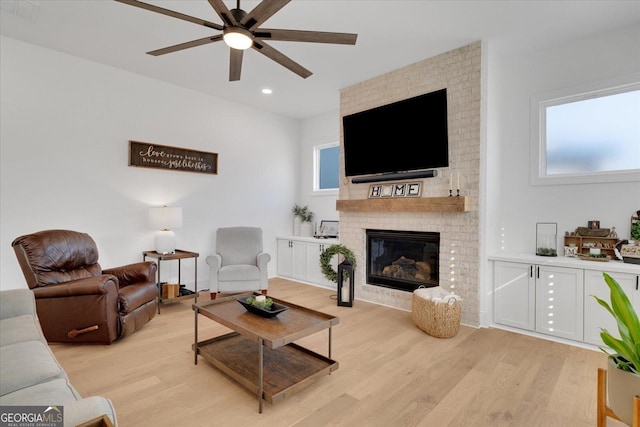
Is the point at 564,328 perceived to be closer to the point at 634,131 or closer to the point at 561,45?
the point at 634,131

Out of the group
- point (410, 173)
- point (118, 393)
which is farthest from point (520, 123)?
point (118, 393)

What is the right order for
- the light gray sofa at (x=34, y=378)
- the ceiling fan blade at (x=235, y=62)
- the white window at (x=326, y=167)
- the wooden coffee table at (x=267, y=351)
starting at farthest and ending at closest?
the white window at (x=326, y=167)
the ceiling fan blade at (x=235, y=62)
the wooden coffee table at (x=267, y=351)
the light gray sofa at (x=34, y=378)

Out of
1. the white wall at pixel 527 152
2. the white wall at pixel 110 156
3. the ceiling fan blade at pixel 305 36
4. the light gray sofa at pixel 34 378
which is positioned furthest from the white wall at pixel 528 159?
the white wall at pixel 110 156

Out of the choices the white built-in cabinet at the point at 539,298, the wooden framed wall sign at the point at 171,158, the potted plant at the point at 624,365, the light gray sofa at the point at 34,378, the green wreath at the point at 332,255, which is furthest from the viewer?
the green wreath at the point at 332,255

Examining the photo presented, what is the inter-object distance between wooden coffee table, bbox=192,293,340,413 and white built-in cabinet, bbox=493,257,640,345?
2092mm

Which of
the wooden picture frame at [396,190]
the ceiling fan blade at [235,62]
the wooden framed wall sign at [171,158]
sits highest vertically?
the ceiling fan blade at [235,62]

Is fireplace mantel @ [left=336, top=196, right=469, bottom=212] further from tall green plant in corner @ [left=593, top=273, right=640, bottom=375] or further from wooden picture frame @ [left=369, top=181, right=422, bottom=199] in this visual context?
tall green plant in corner @ [left=593, top=273, right=640, bottom=375]

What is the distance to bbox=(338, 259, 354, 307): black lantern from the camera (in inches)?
161

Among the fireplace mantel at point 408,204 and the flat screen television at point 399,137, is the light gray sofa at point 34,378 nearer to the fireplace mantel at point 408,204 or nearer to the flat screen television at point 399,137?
the fireplace mantel at point 408,204

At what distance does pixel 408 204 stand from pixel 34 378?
339 cm

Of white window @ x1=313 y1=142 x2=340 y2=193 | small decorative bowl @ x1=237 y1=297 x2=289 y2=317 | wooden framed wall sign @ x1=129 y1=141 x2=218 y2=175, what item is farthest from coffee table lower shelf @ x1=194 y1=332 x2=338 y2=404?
white window @ x1=313 y1=142 x2=340 y2=193

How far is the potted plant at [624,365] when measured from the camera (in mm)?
1251

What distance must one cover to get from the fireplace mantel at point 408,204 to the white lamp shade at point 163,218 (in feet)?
7.10

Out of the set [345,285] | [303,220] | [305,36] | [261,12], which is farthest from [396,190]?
[261,12]
